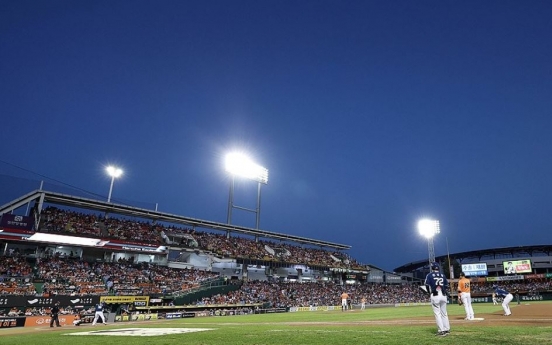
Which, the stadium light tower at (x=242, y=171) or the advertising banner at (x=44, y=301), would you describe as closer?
the advertising banner at (x=44, y=301)

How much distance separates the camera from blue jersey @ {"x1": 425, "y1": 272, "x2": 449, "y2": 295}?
35.2ft

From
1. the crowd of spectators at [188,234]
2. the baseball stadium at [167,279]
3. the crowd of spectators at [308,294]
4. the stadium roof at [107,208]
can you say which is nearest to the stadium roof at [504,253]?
the baseball stadium at [167,279]

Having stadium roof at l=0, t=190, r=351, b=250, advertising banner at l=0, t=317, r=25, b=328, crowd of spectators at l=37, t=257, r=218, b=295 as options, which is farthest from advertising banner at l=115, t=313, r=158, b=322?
stadium roof at l=0, t=190, r=351, b=250

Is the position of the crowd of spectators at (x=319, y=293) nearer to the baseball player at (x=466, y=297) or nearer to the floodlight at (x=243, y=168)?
the floodlight at (x=243, y=168)

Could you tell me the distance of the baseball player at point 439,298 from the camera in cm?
973

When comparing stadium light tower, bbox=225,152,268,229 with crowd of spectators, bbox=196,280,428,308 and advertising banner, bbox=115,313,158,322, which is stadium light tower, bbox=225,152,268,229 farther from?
advertising banner, bbox=115,313,158,322

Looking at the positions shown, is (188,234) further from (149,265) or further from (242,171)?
(242,171)

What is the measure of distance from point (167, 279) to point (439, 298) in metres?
40.7

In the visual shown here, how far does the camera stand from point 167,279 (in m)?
45.2

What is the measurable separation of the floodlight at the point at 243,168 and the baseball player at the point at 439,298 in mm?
54398

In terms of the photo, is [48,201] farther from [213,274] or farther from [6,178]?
[213,274]

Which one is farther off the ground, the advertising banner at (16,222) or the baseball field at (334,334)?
the advertising banner at (16,222)

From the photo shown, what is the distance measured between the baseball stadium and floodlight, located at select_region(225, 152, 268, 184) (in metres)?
10.6

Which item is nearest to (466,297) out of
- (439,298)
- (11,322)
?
(439,298)
